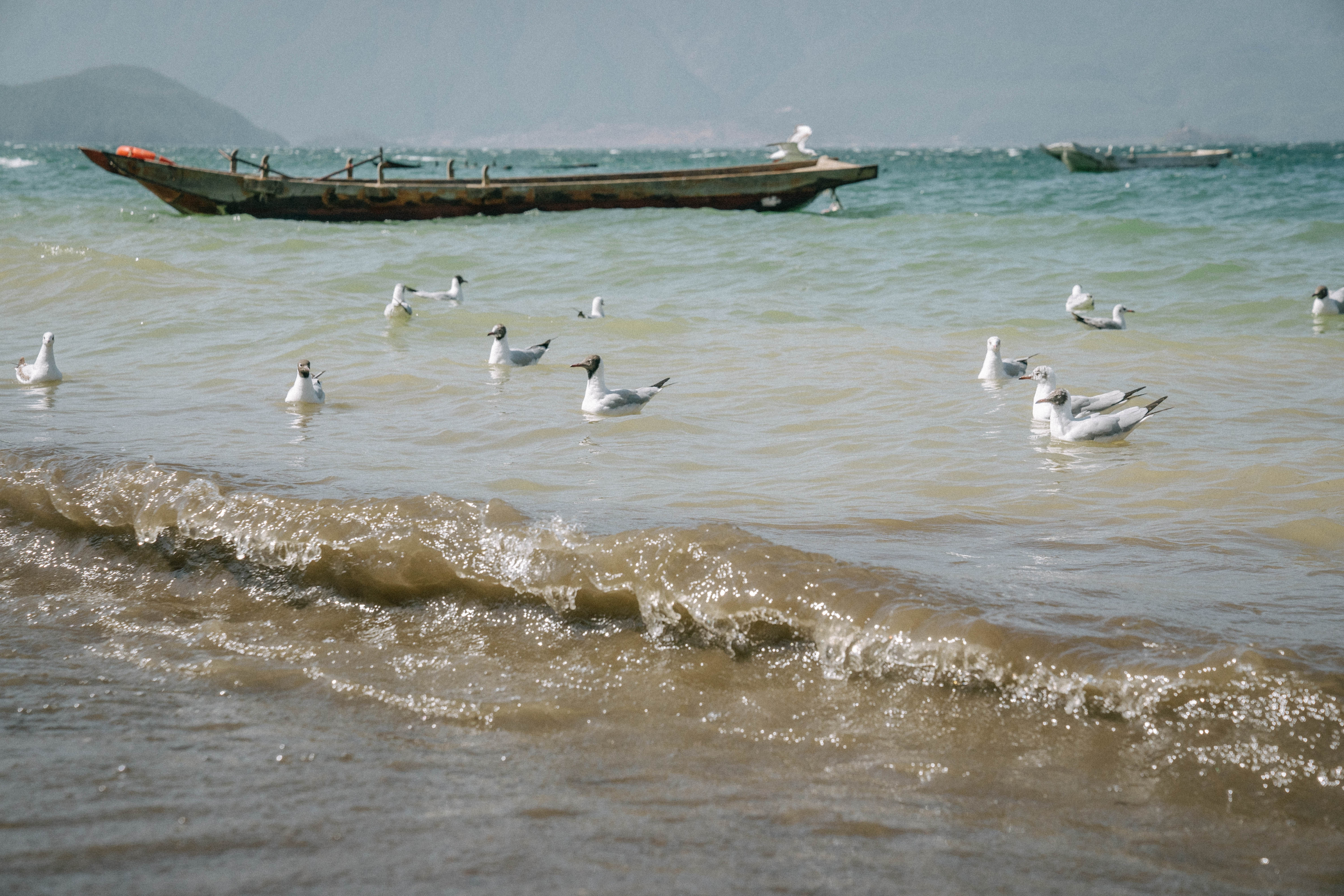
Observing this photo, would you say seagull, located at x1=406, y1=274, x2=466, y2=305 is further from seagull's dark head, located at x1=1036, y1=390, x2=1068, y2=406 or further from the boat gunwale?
the boat gunwale

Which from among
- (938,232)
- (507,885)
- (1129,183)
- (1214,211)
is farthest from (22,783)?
(1129,183)

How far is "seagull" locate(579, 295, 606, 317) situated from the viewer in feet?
40.6

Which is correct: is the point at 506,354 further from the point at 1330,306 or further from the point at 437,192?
the point at 437,192

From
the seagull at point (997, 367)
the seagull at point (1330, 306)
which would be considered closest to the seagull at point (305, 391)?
the seagull at point (997, 367)

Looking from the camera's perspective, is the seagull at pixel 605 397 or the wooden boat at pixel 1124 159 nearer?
the seagull at pixel 605 397

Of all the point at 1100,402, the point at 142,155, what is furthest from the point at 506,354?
the point at 142,155

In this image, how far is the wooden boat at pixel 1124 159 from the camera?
49281mm

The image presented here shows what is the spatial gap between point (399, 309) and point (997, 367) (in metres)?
6.95

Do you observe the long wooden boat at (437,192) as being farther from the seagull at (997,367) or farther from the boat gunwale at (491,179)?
the seagull at (997,367)

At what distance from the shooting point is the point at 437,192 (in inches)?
934

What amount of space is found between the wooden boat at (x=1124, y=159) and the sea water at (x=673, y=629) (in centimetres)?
4360

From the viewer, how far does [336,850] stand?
2.39m

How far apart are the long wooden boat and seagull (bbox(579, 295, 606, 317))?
12132 mm

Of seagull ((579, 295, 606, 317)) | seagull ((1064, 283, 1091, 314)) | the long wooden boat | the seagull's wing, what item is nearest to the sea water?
the seagull's wing
